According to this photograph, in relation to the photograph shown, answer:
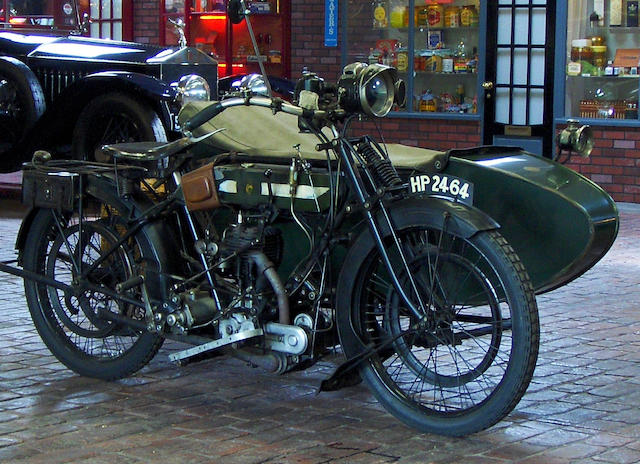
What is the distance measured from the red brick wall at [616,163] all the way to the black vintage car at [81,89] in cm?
404

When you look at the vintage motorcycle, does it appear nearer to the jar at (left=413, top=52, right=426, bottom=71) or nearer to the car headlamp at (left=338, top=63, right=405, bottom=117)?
the car headlamp at (left=338, top=63, right=405, bottom=117)

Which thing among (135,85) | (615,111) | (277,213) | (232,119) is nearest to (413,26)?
(615,111)

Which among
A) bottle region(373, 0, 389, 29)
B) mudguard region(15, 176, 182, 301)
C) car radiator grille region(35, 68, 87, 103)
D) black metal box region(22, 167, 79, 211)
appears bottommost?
mudguard region(15, 176, 182, 301)

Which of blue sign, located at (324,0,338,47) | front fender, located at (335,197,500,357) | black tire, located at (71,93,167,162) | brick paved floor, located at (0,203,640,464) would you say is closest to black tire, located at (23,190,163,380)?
brick paved floor, located at (0,203,640,464)

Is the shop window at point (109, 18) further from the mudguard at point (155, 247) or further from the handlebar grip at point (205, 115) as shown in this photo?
the handlebar grip at point (205, 115)

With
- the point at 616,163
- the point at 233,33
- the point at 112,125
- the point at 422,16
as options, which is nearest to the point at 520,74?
the point at 422,16

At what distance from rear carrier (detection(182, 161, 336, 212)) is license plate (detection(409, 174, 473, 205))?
33 centimetres

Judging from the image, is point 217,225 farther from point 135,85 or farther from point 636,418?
point 135,85

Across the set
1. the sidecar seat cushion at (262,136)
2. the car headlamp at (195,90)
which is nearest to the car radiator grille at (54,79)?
the car headlamp at (195,90)

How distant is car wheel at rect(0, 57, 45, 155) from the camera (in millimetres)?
10719

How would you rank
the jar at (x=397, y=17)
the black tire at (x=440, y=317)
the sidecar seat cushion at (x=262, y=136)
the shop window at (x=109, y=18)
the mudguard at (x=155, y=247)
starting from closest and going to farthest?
the black tire at (x=440, y=317)
the mudguard at (x=155, y=247)
the sidecar seat cushion at (x=262, y=136)
the jar at (x=397, y=17)
the shop window at (x=109, y=18)

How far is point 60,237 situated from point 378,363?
64.8 inches

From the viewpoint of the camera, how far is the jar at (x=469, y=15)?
13.2 m

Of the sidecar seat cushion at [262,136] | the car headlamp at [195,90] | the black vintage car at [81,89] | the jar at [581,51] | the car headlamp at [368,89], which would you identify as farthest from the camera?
the jar at [581,51]
